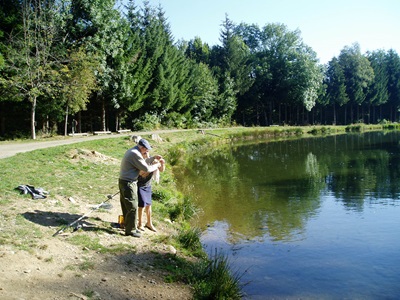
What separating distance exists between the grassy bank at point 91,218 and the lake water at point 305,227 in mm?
966

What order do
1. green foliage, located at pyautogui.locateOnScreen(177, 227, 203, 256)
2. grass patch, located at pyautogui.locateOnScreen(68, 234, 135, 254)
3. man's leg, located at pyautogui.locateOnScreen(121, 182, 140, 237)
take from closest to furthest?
grass patch, located at pyautogui.locateOnScreen(68, 234, 135, 254) < man's leg, located at pyautogui.locateOnScreen(121, 182, 140, 237) < green foliage, located at pyautogui.locateOnScreen(177, 227, 203, 256)

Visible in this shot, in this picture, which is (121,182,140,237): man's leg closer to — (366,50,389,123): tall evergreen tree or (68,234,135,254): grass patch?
(68,234,135,254): grass patch

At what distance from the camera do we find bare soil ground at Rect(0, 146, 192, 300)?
6.31 meters

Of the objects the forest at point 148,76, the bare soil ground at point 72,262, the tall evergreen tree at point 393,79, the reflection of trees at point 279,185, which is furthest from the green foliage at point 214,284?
the tall evergreen tree at point 393,79

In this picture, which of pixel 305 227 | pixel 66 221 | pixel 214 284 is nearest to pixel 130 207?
pixel 66 221

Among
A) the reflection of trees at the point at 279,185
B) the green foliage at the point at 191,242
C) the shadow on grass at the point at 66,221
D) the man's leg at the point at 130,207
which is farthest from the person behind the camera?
the reflection of trees at the point at 279,185

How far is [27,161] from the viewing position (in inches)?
601

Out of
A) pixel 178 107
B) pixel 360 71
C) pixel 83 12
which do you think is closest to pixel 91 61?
pixel 83 12

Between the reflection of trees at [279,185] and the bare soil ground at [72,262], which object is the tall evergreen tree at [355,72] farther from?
the bare soil ground at [72,262]

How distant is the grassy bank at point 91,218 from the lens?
Answer: 7.54 m

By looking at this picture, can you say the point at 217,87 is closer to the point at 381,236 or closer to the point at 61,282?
the point at 381,236

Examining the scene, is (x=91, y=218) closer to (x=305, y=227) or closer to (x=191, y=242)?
(x=191, y=242)

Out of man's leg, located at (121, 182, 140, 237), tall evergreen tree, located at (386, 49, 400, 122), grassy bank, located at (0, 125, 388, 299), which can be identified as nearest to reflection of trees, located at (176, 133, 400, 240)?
grassy bank, located at (0, 125, 388, 299)

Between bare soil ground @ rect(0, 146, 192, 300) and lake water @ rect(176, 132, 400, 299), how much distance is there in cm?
210
